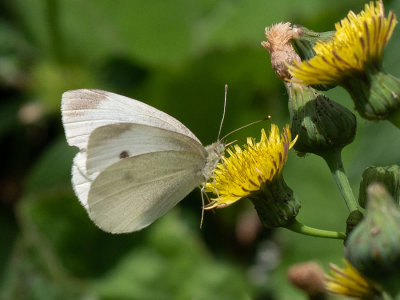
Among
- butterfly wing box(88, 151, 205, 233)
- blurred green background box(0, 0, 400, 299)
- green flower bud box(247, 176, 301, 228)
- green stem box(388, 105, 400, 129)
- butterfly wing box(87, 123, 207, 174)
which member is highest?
green stem box(388, 105, 400, 129)

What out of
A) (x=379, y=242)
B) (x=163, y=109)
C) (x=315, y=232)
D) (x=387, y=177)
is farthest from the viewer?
(x=163, y=109)

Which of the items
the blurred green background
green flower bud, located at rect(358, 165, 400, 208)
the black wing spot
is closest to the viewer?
green flower bud, located at rect(358, 165, 400, 208)

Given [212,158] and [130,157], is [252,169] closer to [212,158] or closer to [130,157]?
[212,158]

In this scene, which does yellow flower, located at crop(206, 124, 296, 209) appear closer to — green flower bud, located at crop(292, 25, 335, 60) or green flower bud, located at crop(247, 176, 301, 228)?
green flower bud, located at crop(247, 176, 301, 228)

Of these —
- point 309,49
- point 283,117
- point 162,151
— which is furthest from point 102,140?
point 283,117

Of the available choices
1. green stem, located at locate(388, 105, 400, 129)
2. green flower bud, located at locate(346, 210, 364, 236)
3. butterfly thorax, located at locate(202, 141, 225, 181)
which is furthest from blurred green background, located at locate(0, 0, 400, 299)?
green flower bud, located at locate(346, 210, 364, 236)

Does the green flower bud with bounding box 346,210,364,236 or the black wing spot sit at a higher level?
the green flower bud with bounding box 346,210,364,236

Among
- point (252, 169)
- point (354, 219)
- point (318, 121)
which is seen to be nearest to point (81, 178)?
point (252, 169)
